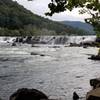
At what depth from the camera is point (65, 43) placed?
4931 inches

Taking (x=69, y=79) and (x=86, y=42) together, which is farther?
(x=86, y=42)

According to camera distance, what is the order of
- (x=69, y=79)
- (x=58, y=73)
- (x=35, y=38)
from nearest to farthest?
(x=69, y=79), (x=58, y=73), (x=35, y=38)

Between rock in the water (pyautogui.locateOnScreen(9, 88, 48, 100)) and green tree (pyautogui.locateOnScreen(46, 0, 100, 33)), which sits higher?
green tree (pyautogui.locateOnScreen(46, 0, 100, 33))

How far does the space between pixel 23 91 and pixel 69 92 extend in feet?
28.6

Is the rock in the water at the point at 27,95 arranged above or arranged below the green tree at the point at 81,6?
below

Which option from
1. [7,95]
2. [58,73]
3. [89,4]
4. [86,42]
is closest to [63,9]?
[89,4]

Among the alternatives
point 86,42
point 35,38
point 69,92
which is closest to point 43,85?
point 69,92

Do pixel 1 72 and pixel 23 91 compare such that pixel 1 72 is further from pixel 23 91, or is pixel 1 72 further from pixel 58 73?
pixel 23 91

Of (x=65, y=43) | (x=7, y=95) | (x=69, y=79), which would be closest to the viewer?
(x=7, y=95)

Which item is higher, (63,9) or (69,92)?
(63,9)

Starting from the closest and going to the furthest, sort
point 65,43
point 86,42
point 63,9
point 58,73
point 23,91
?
1. point 63,9
2. point 23,91
3. point 58,73
4. point 86,42
5. point 65,43

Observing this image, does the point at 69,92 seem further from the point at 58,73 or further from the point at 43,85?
the point at 58,73

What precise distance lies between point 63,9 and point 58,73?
2489 cm

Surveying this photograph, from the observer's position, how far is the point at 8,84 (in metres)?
34.8
